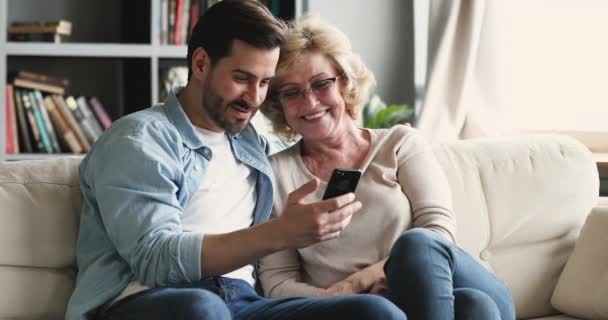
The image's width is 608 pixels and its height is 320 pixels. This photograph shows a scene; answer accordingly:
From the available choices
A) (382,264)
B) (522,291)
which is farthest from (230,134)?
(522,291)

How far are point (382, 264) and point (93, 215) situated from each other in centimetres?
65

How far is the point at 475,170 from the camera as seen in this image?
8.37ft

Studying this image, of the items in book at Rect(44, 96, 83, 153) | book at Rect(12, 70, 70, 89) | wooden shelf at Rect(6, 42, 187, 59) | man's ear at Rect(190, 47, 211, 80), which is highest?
man's ear at Rect(190, 47, 211, 80)

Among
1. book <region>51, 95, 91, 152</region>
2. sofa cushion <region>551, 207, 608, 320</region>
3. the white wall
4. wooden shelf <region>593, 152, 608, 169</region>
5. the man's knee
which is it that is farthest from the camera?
the white wall

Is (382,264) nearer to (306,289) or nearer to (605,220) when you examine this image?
(306,289)

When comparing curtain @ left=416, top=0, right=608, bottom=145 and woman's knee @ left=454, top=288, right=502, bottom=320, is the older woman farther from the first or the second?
curtain @ left=416, top=0, right=608, bottom=145

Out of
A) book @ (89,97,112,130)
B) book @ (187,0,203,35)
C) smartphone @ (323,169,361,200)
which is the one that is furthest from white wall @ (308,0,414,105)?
smartphone @ (323,169,361,200)

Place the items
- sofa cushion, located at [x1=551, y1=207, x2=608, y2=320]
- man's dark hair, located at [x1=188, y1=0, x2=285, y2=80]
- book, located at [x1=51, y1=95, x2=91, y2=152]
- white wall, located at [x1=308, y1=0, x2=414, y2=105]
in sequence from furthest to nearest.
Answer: white wall, located at [x1=308, y1=0, x2=414, y2=105] < book, located at [x1=51, y1=95, x2=91, y2=152] < sofa cushion, located at [x1=551, y1=207, x2=608, y2=320] < man's dark hair, located at [x1=188, y1=0, x2=285, y2=80]

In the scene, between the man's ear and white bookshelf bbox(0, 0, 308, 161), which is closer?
the man's ear

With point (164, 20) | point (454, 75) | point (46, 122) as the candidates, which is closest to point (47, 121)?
point (46, 122)

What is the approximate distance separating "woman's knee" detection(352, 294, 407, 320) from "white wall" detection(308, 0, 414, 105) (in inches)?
103

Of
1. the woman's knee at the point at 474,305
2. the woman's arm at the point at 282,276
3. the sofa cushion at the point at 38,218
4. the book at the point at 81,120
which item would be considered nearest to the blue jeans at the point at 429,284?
the woman's knee at the point at 474,305

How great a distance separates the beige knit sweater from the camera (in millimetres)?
2201

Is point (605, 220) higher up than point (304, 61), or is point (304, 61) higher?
point (304, 61)
